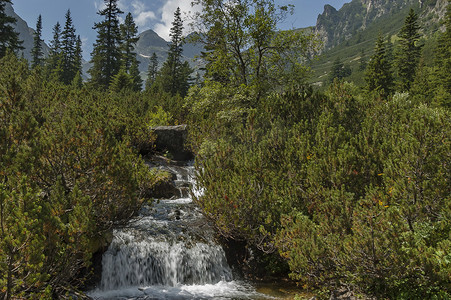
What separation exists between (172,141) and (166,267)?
13183 mm

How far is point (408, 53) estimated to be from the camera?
149 feet

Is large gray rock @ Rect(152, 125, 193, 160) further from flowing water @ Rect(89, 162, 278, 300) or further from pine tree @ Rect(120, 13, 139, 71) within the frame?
pine tree @ Rect(120, 13, 139, 71)

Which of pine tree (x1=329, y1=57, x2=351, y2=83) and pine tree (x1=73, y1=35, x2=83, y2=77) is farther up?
pine tree (x1=329, y1=57, x2=351, y2=83)

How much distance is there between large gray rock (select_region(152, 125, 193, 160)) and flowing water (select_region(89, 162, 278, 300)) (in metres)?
10.8

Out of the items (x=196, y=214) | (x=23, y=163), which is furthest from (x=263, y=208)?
(x=23, y=163)

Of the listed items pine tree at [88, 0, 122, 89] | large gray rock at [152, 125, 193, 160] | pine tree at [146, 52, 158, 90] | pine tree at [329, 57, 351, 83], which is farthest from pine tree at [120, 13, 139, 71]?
pine tree at [329, 57, 351, 83]

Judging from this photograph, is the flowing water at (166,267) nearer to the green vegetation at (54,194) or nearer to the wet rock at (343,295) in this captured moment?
the green vegetation at (54,194)

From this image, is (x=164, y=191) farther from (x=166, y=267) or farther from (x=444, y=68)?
(x=444, y=68)

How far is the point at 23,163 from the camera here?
18.9 ft

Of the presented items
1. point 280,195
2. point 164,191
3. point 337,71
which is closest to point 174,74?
point 164,191

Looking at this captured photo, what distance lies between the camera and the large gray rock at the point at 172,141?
20688 millimetres

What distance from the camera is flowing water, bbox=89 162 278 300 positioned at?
7.83 m

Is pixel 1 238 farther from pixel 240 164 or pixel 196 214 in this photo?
pixel 196 214

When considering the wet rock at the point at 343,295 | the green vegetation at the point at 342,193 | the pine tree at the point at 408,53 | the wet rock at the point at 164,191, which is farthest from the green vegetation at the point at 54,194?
the pine tree at the point at 408,53
